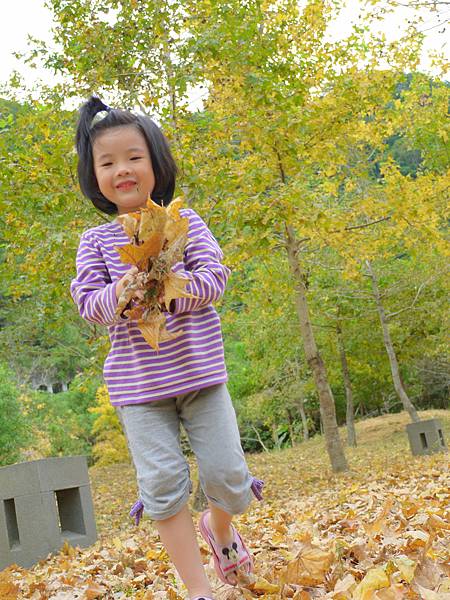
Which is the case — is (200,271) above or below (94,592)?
above

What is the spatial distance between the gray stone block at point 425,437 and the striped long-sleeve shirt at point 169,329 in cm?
1052

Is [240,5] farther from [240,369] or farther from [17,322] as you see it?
[240,369]

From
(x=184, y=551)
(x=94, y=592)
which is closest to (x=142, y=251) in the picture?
(x=184, y=551)

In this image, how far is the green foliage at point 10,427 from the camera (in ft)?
51.0

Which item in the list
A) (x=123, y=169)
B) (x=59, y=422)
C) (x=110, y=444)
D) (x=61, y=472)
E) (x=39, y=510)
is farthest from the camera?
(x=59, y=422)

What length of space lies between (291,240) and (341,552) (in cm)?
829

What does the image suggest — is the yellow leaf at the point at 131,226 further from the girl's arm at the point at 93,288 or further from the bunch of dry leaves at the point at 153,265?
the girl's arm at the point at 93,288

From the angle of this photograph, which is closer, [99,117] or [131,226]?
[131,226]

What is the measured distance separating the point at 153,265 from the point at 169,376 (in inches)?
15.5

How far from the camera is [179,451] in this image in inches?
91.2

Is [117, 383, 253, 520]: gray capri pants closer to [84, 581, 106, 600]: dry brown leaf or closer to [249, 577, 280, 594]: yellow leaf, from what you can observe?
[249, 577, 280, 594]: yellow leaf

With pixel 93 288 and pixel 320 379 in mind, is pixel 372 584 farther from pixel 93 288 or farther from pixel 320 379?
pixel 320 379

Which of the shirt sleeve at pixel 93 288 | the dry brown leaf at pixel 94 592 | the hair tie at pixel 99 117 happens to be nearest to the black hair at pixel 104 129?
the hair tie at pixel 99 117

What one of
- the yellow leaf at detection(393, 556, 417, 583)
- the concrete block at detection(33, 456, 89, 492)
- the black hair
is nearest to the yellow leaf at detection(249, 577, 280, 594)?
the yellow leaf at detection(393, 556, 417, 583)
